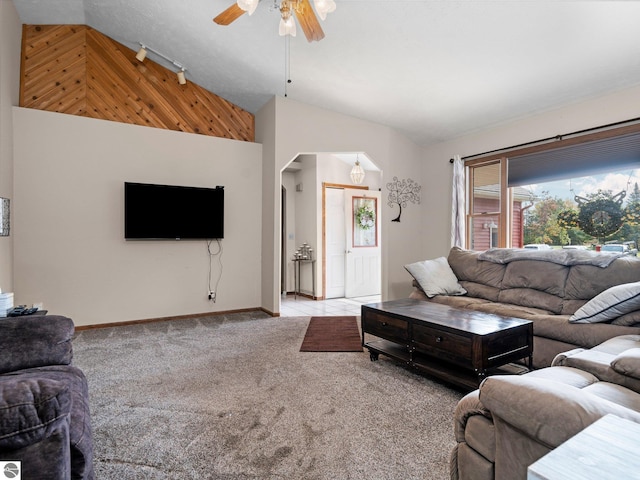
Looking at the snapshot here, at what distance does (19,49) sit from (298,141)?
3.46 metres

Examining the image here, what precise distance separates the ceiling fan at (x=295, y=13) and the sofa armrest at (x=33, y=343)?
2400 millimetres

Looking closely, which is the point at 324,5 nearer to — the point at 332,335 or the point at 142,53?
the point at 332,335

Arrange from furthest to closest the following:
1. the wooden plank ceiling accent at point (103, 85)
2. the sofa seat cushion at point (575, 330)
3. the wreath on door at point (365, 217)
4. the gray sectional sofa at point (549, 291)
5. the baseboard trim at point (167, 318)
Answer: the wreath on door at point (365, 217), the baseboard trim at point (167, 318), the wooden plank ceiling accent at point (103, 85), the gray sectional sofa at point (549, 291), the sofa seat cushion at point (575, 330)

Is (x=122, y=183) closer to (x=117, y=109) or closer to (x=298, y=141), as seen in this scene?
(x=117, y=109)

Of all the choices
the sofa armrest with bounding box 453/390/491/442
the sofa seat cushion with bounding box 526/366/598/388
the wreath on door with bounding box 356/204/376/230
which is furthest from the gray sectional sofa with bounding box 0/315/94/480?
the wreath on door with bounding box 356/204/376/230

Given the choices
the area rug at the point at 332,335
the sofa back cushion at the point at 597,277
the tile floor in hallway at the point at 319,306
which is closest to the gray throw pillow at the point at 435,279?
the area rug at the point at 332,335

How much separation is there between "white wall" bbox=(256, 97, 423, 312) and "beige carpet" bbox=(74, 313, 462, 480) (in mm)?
1956

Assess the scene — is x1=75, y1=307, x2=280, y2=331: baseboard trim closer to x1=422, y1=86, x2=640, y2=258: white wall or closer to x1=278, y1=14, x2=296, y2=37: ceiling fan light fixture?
x1=422, y1=86, x2=640, y2=258: white wall

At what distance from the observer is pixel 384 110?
4.85 metres

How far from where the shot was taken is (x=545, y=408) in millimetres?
1014

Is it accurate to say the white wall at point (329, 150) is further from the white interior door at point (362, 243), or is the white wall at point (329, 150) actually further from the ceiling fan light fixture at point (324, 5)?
the ceiling fan light fixture at point (324, 5)

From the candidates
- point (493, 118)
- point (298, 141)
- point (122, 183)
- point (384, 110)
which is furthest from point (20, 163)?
point (493, 118)

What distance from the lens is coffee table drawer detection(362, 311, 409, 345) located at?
2893 millimetres

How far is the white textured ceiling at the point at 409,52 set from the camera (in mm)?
2918
